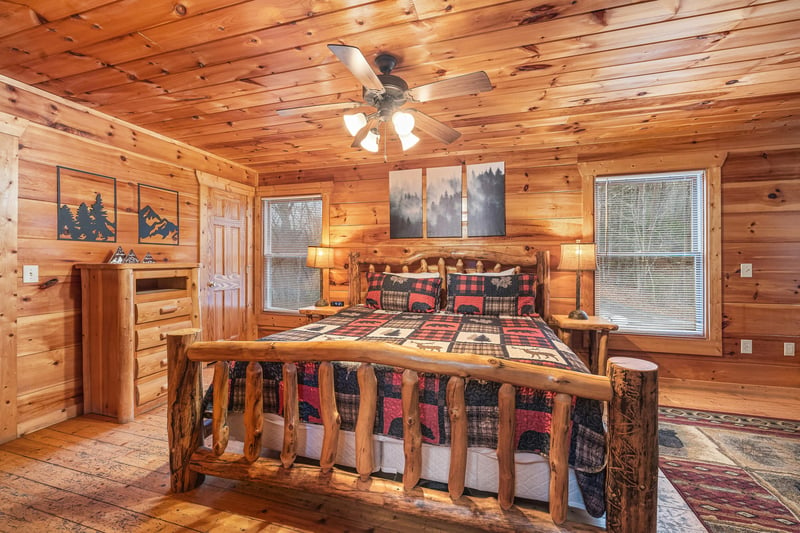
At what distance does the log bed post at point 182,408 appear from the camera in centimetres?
165

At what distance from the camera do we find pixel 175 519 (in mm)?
1533

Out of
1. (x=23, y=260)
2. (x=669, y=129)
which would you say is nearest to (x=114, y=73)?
(x=23, y=260)

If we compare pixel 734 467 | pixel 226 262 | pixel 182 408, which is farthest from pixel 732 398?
pixel 226 262

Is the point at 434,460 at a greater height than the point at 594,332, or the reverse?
the point at 594,332

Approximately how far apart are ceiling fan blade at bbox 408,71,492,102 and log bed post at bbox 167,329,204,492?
164 centimetres

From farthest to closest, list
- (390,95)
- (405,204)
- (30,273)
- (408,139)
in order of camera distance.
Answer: (405,204) < (30,273) < (408,139) < (390,95)

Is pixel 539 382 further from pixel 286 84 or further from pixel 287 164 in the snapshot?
pixel 287 164

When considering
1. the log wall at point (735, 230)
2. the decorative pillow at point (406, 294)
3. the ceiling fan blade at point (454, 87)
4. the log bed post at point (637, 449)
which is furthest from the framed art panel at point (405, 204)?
the log bed post at point (637, 449)

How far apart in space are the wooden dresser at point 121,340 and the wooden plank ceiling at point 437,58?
49.9 inches

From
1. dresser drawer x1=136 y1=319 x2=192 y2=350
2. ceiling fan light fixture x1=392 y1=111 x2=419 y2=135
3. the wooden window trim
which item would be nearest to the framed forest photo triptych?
the wooden window trim

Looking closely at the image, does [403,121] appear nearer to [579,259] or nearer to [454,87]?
[454,87]

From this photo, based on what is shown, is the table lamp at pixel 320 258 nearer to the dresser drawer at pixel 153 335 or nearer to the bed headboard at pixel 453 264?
the bed headboard at pixel 453 264

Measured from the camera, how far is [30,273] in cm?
227

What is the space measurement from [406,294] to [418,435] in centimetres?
180
